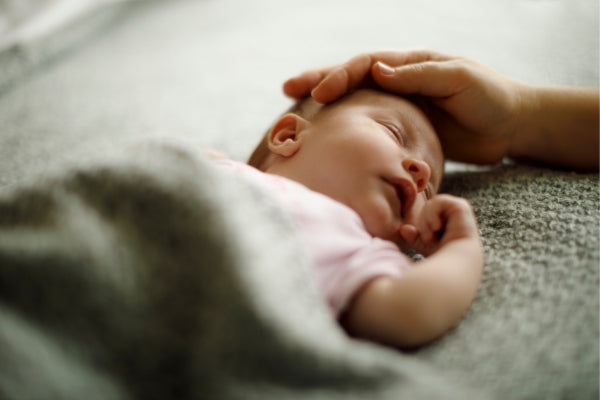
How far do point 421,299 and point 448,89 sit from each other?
0.43 meters

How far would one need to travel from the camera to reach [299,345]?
401mm

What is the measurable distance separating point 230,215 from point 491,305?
0.30 meters

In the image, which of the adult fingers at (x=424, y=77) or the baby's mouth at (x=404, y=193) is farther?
the adult fingers at (x=424, y=77)

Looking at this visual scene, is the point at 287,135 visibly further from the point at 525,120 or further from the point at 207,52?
the point at 207,52

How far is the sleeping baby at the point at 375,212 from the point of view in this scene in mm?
506

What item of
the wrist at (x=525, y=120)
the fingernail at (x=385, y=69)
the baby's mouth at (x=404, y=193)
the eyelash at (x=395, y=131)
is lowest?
the wrist at (x=525, y=120)

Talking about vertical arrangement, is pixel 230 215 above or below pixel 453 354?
above

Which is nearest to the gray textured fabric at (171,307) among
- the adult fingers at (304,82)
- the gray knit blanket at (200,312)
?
the gray knit blanket at (200,312)

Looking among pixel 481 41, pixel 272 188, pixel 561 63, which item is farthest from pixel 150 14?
pixel 272 188

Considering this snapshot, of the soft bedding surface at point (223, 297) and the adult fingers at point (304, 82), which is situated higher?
the adult fingers at point (304, 82)

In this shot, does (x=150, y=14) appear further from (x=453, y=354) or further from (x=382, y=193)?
(x=453, y=354)

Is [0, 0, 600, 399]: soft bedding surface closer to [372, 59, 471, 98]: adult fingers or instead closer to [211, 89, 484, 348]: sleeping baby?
[211, 89, 484, 348]: sleeping baby

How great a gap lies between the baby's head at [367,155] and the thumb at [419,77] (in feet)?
0.06

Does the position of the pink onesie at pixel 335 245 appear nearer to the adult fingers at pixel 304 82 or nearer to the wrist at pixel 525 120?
the adult fingers at pixel 304 82
